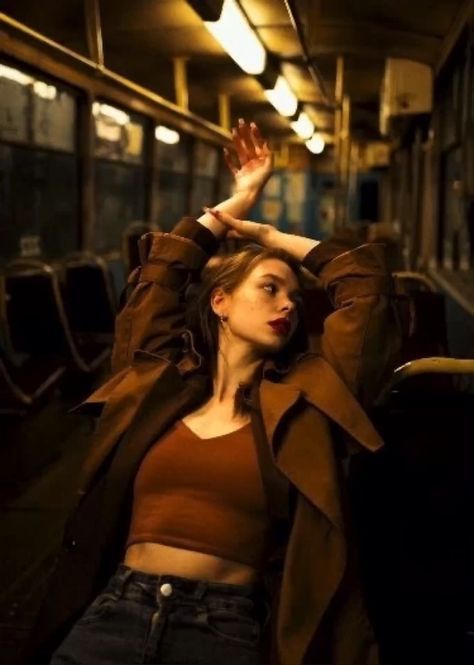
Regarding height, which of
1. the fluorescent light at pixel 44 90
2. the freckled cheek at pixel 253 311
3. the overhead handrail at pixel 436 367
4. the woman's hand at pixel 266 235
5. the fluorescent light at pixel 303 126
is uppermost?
the fluorescent light at pixel 303 126

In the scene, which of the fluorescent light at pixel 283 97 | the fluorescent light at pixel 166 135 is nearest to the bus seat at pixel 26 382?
the fluorescent light at pixel 283 97

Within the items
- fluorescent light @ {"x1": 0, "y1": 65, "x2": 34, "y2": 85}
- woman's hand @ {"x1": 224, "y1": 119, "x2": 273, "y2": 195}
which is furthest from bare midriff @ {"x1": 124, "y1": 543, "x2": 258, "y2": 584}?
A: fluorescent light @ {"x1": 0, "y1": 65, "x2": 34, "y2": 85}

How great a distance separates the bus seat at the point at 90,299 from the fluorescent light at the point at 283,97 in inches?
88.9

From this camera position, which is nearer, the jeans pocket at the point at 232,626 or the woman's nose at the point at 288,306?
the jeans pocket at the point at 232,626

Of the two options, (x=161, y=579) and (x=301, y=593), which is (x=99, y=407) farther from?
(x=301, y=593)

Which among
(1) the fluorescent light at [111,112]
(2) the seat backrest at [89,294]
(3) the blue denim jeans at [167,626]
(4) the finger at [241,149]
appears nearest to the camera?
(3) the blue denim jeans at [167,626]

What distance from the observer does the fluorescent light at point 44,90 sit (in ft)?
17.3

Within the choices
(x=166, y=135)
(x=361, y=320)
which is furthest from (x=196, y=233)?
(x=166, y=135)

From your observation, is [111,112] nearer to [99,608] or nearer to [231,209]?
[231,209]

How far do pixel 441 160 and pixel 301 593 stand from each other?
5.59 meters

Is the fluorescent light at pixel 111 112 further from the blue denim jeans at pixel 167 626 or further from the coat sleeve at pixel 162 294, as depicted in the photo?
the blue denim jeans at pixel 167 626

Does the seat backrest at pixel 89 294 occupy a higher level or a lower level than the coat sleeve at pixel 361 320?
lower

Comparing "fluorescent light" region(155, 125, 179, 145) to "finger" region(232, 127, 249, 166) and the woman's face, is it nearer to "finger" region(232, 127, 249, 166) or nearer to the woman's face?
"finger" region(232, 127, 249, 166)

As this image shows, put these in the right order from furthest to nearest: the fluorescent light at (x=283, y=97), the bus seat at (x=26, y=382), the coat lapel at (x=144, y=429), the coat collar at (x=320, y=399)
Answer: the fluorescent light at (x=283, y=97) → the bus seat at (x=26, y=382) → the coat lapel at (x=144, y=429) → the coat collar at (x=320, y=399)
